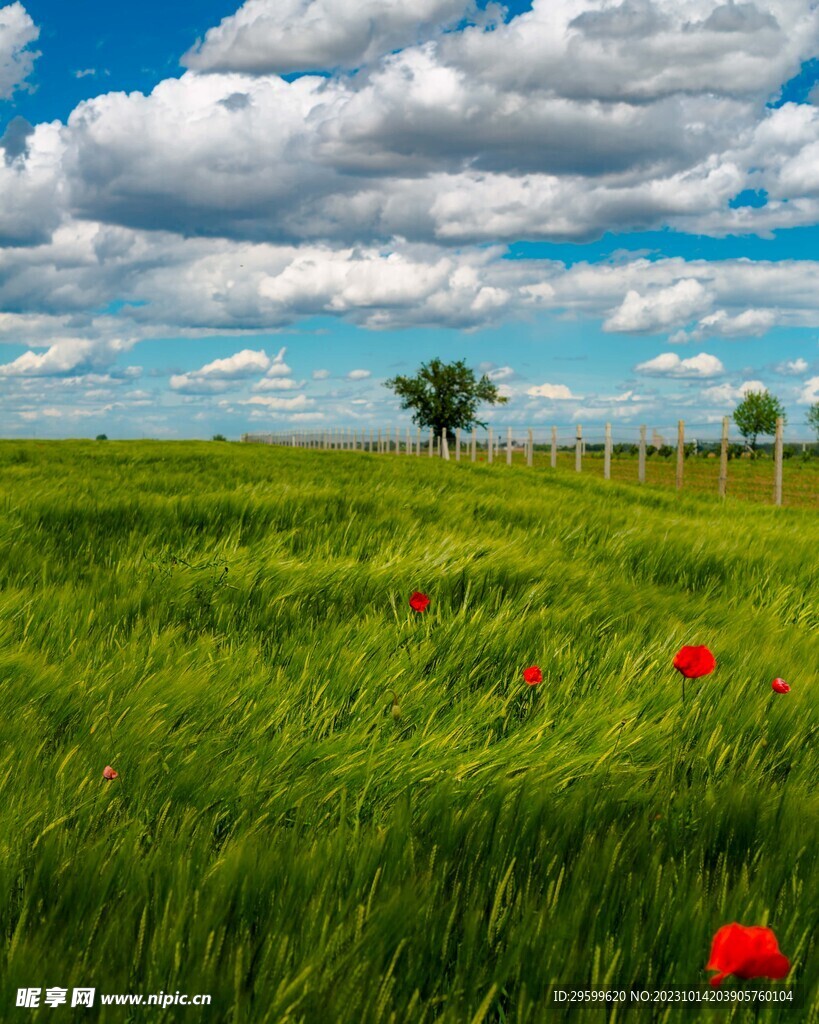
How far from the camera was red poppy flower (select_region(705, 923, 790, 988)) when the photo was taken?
1030mm

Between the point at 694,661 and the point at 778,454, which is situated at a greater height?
the point at 778,454

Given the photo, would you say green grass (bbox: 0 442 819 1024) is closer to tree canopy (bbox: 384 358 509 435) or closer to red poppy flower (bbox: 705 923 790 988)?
red poppy flower (bbox: 705 923 790 988)

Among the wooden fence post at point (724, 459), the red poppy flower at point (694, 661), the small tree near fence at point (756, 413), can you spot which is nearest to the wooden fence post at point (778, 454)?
the wooden fence post at point (724, 459)

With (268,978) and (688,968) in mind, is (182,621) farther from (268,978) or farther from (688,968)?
(688,968)

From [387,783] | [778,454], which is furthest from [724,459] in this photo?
[387,783]

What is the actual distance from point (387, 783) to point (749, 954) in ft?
3.64

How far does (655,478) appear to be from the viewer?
33.3 metres

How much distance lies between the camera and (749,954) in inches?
40.9

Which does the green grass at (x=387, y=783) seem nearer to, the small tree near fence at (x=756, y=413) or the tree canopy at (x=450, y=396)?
the tree canopy at (x=450, y=396)

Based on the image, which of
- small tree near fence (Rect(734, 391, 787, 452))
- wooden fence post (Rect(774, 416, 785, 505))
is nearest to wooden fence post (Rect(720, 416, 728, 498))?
wooden fence post (Rect(774, 416, 785, 505))

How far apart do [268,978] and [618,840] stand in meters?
0.77

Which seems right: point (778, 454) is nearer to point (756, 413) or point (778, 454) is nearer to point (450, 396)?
point (450, 396)

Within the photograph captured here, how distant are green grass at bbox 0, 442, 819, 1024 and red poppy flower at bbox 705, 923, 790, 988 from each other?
260 millimetres

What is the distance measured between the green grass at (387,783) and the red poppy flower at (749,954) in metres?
0.26
